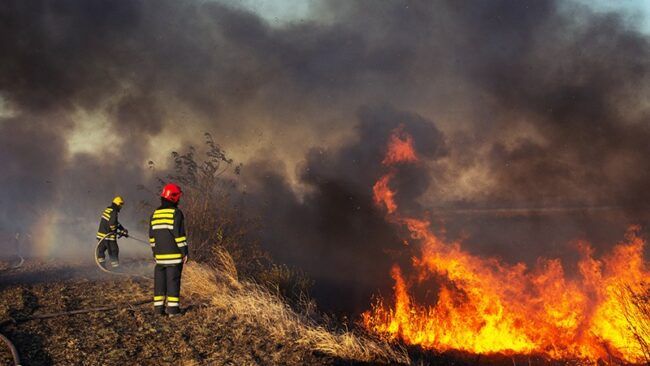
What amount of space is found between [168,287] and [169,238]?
0.76 metres

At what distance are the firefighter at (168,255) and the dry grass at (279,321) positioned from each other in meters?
0.82

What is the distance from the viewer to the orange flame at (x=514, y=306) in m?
10.3

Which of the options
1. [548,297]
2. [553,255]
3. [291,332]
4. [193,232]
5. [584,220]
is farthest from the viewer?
[584,220]

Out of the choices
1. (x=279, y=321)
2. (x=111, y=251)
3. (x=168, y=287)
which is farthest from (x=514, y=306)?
(x=111, y=251)

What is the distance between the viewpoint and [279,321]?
573cm

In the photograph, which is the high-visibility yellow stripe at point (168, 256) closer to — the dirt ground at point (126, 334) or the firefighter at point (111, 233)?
the dirt ground at point (126, 334)

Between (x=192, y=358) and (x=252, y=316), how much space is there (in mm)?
1567

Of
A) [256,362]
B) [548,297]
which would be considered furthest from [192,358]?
[548,297]

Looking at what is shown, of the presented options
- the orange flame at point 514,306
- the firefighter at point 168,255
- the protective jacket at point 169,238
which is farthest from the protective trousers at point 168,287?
the orange flame at point 514,306

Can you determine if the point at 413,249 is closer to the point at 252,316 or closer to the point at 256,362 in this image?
the point at 252,316

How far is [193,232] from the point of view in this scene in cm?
1041

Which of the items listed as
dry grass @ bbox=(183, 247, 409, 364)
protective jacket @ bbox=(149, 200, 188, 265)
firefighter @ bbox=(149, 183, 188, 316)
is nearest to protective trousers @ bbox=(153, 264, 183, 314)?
firefighter @ bbox=(149, 183, 188, 316)

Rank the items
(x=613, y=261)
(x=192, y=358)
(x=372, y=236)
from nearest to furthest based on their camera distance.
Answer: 1. (x=192, y=358)
2. (x=613, y=261)
3. (x=372, y=236)

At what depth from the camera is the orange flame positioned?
10.3 meters
